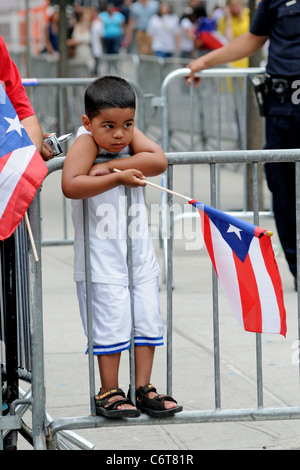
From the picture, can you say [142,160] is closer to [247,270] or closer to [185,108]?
[247,270]

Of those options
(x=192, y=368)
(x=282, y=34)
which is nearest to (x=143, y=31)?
(x=282, y=34)

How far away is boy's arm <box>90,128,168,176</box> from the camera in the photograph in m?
3.63

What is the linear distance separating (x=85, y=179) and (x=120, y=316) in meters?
0.53

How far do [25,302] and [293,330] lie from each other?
2.40 metres

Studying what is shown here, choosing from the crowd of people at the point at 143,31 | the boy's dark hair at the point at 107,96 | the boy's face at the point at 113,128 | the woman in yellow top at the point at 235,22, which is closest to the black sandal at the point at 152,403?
the boy's face at the point at 113,128

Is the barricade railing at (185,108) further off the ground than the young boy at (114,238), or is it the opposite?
the barricade railing at (185,108)

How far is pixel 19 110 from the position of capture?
3730 mm

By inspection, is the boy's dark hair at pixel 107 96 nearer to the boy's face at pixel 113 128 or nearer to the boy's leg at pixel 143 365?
the boy's face at pixel 113 128

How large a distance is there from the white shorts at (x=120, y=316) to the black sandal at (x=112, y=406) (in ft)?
0.54

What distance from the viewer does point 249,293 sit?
3.62 meters

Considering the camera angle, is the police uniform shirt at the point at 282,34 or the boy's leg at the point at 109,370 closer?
the boy's leg at the point at 109,370

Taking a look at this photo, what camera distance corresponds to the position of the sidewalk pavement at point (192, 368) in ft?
13.7

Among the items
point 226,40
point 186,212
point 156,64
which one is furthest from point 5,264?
point 226,40

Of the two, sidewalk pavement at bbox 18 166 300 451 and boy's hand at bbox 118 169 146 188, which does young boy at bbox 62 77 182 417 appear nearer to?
boy's hand at bbox 118 169 146 188
